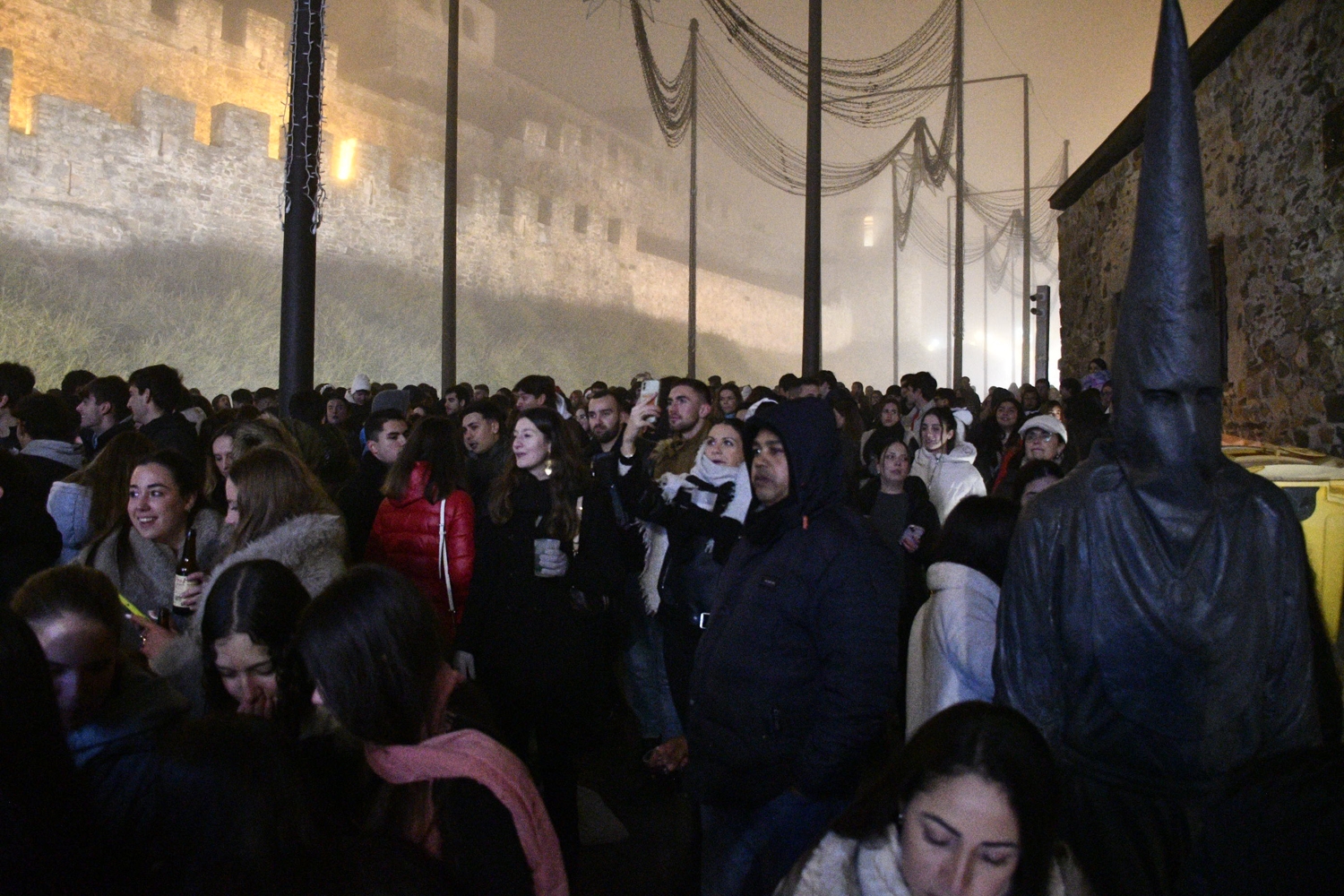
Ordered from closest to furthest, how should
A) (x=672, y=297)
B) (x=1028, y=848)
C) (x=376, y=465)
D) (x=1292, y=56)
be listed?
(x=1028, y=848), (x=376, y=465), (x=1292, y=56), (x=672, y=297)

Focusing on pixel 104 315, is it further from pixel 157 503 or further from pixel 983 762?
pixel 983 762

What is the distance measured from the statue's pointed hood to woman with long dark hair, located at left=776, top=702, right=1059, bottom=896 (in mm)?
863

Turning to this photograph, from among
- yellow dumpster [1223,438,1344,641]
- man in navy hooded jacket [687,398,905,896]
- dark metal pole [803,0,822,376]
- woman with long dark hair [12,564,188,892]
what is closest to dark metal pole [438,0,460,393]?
dark metal pole [803,0,822,376]

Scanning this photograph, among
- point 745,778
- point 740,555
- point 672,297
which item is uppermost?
point 672,297

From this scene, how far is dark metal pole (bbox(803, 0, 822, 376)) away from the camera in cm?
1294

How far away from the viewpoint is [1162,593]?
7.43 feet

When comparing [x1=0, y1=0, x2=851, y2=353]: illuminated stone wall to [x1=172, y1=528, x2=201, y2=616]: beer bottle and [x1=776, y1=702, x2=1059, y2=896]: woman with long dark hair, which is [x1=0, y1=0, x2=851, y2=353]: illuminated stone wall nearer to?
[x1=172, y1=528, x2=201, y2=616]: beer bottle

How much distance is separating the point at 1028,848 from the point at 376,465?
4.35 metres

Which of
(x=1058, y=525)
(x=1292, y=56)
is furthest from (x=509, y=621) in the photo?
(x=1292, y=56)

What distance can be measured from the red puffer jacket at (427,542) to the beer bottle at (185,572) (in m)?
0.81

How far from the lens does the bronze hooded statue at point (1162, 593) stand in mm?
2234

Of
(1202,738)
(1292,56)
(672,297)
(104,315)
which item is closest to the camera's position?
(1202,738)

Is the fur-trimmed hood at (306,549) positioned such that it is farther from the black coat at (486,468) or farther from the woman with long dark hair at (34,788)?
the black coat at (486,468)

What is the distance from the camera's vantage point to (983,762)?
1845 mm
